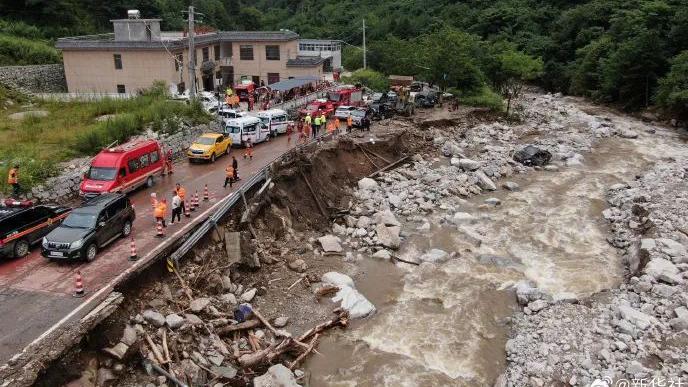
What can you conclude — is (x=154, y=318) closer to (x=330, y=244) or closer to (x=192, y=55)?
(x=330, y=244)

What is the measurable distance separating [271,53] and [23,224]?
38.2 meters

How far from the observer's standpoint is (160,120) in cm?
2978

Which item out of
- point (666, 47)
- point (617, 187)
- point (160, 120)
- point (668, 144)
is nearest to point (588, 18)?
point (666, 47)

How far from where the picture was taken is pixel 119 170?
22016mm

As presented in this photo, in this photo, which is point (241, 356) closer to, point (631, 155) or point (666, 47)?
point (631, 155)

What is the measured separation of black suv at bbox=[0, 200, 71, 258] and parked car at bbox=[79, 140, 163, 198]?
2260 mm

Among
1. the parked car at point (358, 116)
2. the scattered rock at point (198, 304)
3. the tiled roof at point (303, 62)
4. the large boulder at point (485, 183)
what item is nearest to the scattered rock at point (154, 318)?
the scattered rock at point (198, 304)

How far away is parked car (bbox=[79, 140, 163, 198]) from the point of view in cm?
2150

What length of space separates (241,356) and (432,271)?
9.68 metres

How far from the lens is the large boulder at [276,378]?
1450 centimetres

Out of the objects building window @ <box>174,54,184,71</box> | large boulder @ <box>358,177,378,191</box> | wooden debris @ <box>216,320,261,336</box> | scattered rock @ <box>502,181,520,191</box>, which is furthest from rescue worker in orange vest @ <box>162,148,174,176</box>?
scattered rock @ <box>502,181,520,191</box>

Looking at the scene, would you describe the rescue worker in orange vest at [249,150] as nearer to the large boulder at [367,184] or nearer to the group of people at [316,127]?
the group of people at [316,127]

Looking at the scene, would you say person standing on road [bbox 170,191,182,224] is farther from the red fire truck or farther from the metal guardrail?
the red fire truck

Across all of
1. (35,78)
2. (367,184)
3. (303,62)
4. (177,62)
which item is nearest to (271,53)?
(303,62)
